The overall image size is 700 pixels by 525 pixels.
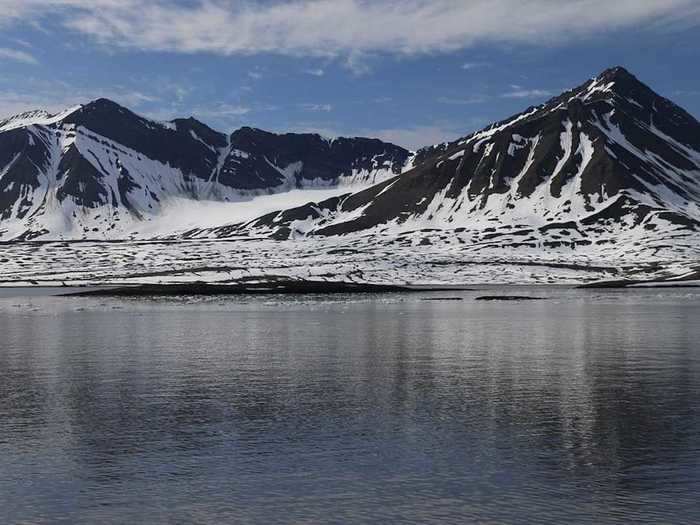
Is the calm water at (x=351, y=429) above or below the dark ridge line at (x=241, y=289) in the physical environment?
below

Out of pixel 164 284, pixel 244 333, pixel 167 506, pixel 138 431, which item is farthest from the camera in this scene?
pixel 164 284

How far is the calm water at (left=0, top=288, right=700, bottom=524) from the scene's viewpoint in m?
23.2

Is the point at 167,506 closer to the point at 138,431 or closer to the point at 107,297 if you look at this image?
the point at 138,431

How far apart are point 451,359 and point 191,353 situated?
55.7 ft

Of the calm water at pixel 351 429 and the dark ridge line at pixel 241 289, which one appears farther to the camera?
the dark ridge line at pixel 241 289

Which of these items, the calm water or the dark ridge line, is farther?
the dark ridge line

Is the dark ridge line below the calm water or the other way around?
the other way around

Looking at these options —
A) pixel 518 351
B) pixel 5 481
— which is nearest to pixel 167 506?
pixel 5 481

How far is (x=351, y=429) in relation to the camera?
3247cm

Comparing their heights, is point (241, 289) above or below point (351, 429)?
above

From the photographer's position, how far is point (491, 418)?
34531 mm

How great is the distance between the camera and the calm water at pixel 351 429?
23203 mm

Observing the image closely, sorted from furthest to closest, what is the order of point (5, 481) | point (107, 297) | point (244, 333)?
1. point (107, 297)
2. point (244, 333)
3. point (5, 481)

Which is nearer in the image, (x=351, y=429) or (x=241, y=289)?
(x=351, y=429)
